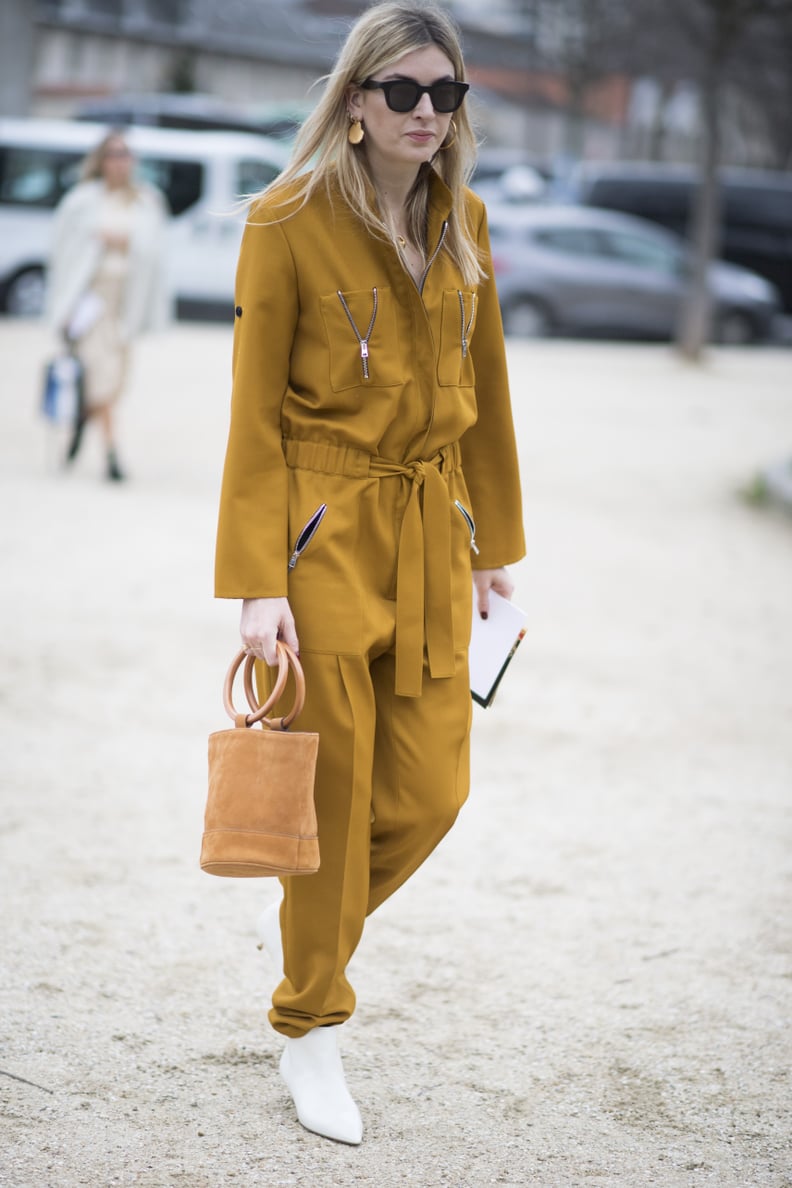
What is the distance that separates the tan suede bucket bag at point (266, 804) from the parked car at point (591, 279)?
1536 cm

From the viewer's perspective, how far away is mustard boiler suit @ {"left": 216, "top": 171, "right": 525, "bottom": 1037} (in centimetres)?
252

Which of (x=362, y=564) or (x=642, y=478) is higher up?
(x=362, y=564)

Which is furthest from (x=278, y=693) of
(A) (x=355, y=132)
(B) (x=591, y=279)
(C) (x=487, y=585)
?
(B) (x=591, y=279)

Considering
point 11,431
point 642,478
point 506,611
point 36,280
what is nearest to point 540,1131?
point 506,611

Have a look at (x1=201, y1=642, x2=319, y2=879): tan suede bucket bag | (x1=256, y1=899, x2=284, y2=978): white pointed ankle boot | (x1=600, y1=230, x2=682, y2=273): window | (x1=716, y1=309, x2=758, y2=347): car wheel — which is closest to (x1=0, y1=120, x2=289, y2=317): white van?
(x1=600, y1=230, x2=682, y2=273): window

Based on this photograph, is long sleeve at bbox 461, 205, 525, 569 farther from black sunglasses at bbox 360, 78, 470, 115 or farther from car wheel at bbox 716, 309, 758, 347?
car wheel at bbox 716, 309, 758, 347

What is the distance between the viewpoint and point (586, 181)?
69.7 feet

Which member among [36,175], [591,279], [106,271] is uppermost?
[106,271]

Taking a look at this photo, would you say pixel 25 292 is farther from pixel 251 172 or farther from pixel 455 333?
pixel 455 333

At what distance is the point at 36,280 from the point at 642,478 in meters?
9.40

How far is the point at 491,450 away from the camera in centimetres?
290

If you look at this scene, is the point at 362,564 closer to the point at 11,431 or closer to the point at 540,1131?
the point at 540,1131

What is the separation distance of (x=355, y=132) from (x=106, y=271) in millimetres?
6494

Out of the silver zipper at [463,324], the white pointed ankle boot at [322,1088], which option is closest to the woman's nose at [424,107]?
the silver zipper at [463,324]
